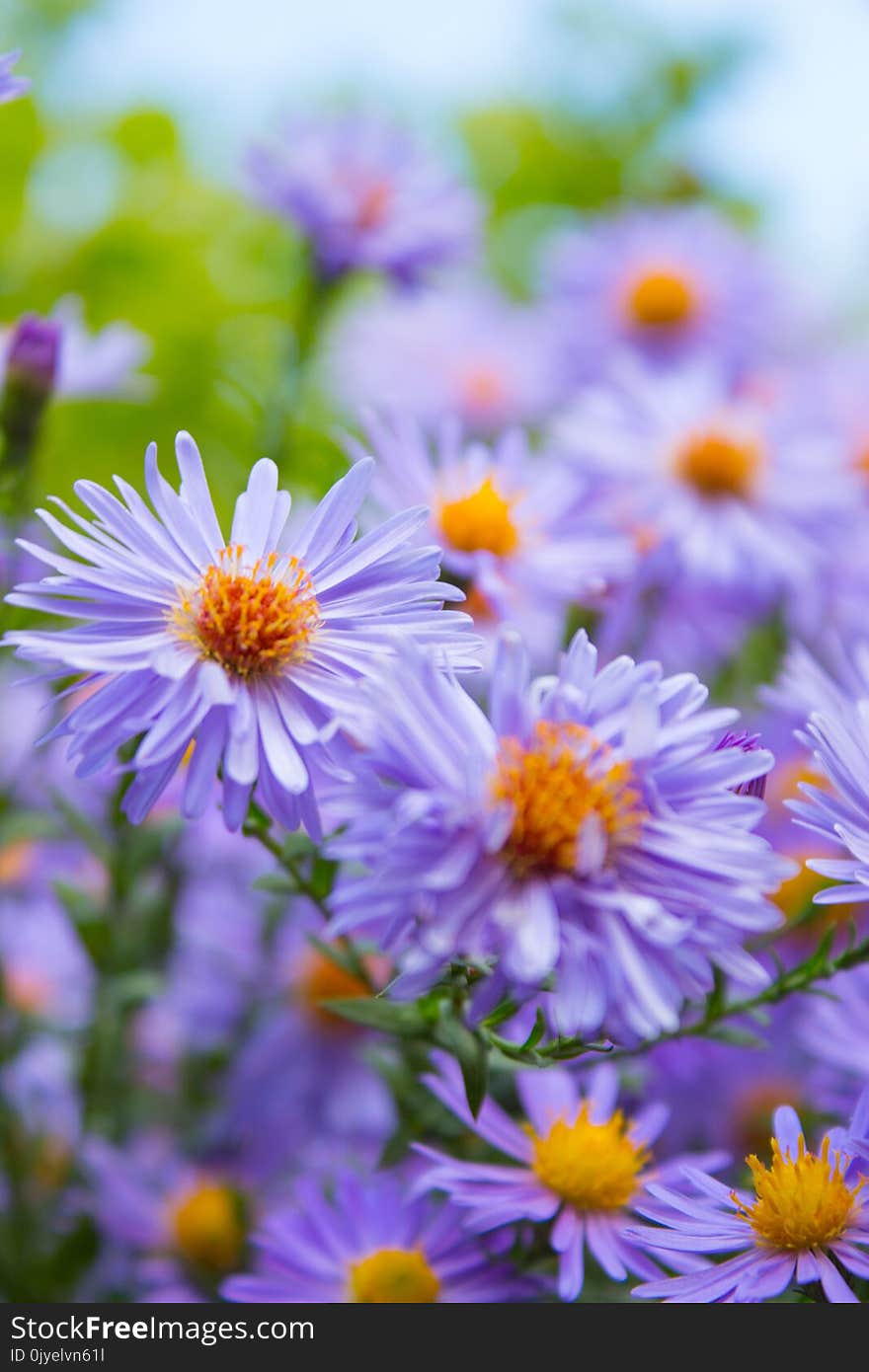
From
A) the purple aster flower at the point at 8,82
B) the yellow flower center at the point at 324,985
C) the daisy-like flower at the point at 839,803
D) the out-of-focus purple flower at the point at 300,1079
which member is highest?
the purple aster flower at the point at 8,82

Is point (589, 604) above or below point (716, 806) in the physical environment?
above

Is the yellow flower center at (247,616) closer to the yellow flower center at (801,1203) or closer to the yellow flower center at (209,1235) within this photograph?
the yellow flower center at (801,1203)

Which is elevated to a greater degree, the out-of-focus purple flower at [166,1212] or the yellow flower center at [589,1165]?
the out-of-focus purple flower at [166,1212]

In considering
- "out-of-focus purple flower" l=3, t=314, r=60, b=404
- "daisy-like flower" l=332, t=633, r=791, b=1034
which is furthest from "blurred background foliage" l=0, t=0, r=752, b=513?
"daisy-like flower" l=332, t=633, r=791, b=1034

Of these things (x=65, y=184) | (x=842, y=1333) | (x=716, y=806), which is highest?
(x=65, y=184)

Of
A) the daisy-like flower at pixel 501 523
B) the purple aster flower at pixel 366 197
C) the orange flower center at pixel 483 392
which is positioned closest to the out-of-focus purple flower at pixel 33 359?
the daisy-like flower at pixel 501 523

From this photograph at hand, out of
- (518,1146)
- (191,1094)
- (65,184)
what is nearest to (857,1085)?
(518,1146)

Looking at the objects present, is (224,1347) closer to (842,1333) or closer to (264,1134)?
(842,1333)
